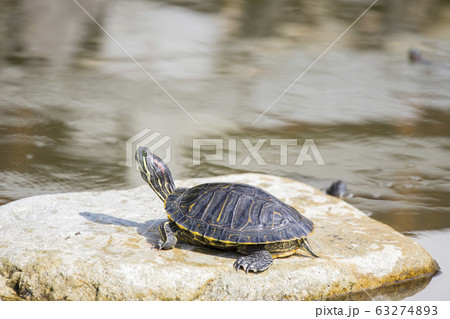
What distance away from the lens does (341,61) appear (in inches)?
442

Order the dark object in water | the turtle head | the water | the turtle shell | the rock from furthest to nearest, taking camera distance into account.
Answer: the water → the dark object in water → the turtle head → the turtle shell → the rock

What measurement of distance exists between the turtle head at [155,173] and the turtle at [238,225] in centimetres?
16

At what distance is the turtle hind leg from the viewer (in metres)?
3.14

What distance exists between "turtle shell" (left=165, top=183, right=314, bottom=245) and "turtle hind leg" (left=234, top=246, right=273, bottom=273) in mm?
93

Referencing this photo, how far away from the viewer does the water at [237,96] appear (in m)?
5.82

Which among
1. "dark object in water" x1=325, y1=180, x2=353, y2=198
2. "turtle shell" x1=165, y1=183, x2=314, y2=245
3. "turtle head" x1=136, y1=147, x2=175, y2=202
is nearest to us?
"turtle shell" x1=165, y1=183, x2=314, y2=245

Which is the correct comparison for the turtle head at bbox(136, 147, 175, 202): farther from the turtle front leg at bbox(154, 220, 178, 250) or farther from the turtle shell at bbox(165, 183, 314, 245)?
the turtle front leg at bbox(154, 220, 178, 250)

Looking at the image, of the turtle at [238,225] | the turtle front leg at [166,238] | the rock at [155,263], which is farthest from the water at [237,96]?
the turtle front leg at [166,238]

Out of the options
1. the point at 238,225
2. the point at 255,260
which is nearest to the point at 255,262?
the point at 255,260

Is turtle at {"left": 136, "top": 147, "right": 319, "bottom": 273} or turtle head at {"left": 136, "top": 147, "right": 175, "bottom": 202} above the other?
turtle head at {"left": 136, "top": 147, "right": 175, "bottom": 202}

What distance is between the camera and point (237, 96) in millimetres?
8766

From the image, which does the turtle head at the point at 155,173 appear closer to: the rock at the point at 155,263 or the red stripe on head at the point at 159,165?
the red stripe on head at the point at 159,165

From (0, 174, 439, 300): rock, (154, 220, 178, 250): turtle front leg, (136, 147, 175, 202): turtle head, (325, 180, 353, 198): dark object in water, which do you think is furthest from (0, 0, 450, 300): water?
(136, 147, 175, 202): turtle head

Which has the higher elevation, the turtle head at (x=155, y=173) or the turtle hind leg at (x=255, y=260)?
the turtle head at (x=155, y=173)
